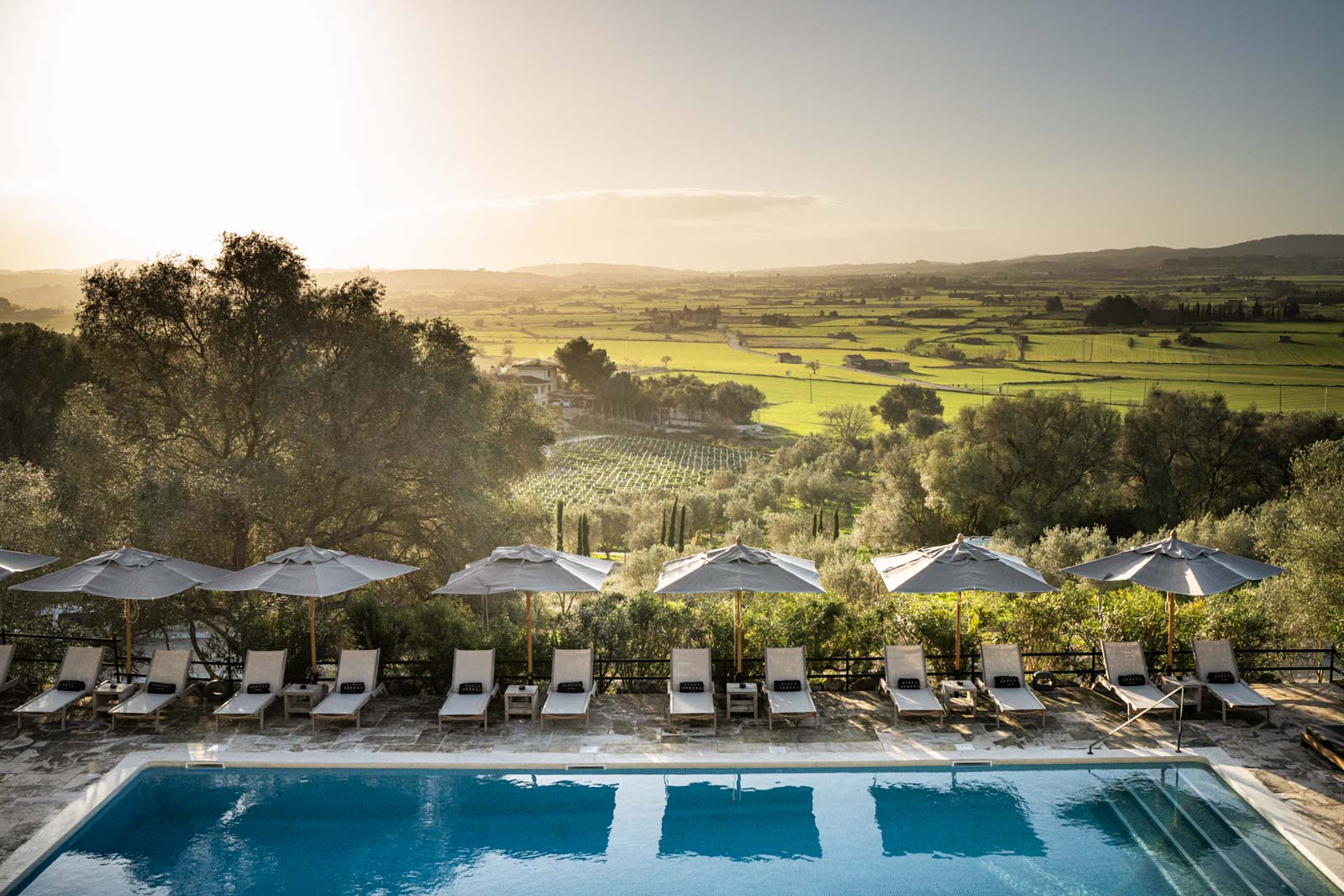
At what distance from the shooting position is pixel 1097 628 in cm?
1082

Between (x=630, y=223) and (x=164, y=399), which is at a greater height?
(x=630, y=223)

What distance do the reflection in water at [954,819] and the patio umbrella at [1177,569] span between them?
2869 mm

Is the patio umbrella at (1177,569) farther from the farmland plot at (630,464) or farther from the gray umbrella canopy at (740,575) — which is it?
the farmland plot at (630,464)

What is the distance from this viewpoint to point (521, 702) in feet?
31.0

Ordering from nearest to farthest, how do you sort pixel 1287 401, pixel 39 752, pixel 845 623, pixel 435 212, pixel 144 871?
pixel 144 871
pixel 39 752
pixel 845 623
pixel 1287 401
pixel 435 212

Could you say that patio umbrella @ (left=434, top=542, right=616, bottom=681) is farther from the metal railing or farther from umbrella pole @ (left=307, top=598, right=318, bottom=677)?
umbrella pole @ (left=307, top=598, right=318, bottom=677)

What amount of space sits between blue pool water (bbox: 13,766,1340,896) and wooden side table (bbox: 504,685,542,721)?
3.92ft

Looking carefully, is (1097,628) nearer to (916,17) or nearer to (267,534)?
(267,534)

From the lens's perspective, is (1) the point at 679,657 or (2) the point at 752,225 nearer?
(1) the point at 679,657

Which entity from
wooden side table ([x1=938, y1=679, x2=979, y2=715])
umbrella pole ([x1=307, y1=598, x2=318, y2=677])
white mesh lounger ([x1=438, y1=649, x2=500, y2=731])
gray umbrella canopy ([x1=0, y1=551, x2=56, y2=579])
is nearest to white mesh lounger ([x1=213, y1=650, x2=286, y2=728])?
umbrella pole ([x1=307, y1=598, x2=318, y2=677])

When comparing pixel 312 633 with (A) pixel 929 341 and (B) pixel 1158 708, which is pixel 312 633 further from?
(A) pixel 929 341

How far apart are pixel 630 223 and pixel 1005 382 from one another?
3869 centimetres

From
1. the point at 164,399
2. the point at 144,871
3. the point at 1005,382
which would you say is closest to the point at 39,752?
the point at 144,871

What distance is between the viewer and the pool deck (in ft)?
26.3
